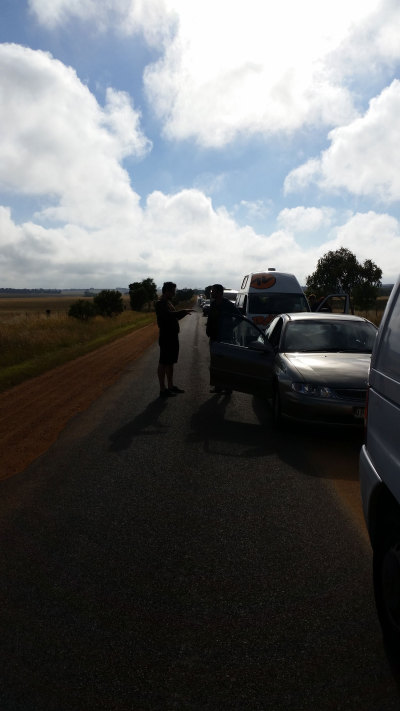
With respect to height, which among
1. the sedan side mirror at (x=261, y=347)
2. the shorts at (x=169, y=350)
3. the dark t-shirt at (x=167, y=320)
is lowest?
the shorts at (x=169, y=350)

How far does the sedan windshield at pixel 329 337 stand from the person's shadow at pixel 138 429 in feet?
7.05

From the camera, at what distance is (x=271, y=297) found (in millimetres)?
13508

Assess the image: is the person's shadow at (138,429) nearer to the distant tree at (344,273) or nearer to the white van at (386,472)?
the white van at (386,472)

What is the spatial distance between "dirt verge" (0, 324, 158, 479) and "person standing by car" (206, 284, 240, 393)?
2475mm

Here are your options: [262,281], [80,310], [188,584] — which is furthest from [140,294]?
[188,584]

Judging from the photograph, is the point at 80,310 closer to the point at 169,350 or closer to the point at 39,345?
the point at 39,345

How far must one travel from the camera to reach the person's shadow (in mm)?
6223

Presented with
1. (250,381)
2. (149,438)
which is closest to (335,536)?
(149,438)

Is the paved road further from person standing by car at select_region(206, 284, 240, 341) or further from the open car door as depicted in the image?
person standing by car at select_region(206, 284, 240, 341)

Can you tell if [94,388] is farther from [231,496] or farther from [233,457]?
[231,496]

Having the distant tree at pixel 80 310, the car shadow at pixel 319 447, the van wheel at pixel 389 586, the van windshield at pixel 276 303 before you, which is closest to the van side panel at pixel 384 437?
the van wheel at pixel 389 586

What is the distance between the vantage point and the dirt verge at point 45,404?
20.0 ft

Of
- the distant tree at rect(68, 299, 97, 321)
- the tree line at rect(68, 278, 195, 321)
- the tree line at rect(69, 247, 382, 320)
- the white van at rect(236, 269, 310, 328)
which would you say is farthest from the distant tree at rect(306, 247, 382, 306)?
the white van at rect(236, 269, 310, 328)

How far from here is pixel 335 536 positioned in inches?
147
